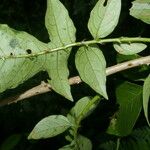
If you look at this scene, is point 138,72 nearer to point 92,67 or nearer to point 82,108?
point 82,108

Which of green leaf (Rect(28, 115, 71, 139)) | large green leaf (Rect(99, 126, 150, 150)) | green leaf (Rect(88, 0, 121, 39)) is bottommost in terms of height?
large green leaf (Rect(99, 126, 150, 150))

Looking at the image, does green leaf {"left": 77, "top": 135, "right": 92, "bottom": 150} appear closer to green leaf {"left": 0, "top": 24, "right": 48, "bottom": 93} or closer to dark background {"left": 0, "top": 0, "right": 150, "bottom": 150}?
green leaf {"left": 0, "top": 24, "right": 48, "bottom": 93}

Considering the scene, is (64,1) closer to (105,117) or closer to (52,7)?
(105,117)

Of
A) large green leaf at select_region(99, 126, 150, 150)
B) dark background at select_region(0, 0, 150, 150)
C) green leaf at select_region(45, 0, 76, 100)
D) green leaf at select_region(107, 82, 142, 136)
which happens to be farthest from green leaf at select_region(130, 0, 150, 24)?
dark background at select_region(0, 0, 150, 150)

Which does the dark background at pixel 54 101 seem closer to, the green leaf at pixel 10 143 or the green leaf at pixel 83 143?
the green leaf at pixel 10 143

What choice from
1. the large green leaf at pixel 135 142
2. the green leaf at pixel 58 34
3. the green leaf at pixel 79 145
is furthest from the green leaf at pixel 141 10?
the large green leaf at pixel 135 142
